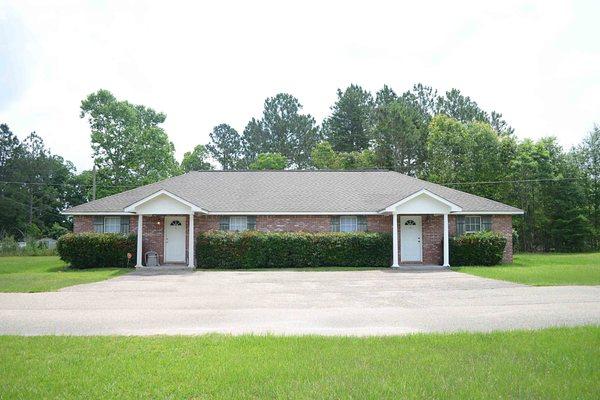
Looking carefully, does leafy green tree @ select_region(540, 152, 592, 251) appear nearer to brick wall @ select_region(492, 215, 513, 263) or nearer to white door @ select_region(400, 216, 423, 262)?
brick wall @ select_region(492, 215, 513, 263)

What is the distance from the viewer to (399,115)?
48219 mm

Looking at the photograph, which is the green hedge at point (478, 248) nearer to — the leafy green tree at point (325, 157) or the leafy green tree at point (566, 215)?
the leafy green tree at point (566, 215)

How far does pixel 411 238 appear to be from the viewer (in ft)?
86.6

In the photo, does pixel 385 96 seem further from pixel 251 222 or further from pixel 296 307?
pixel 296 307

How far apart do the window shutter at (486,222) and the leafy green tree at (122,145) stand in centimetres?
3125

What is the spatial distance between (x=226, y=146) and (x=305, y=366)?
6771 cm

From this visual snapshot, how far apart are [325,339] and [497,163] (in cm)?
3817

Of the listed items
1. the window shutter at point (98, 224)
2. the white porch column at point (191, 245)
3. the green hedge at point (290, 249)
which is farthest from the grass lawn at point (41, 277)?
the green hedge at point (290, 249)

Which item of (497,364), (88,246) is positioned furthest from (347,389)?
(88,246)

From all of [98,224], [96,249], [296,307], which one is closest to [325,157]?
[98,224]

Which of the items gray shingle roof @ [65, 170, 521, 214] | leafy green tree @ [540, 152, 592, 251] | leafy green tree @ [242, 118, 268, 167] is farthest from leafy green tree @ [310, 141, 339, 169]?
gray shingle roof @ [65, 170, 521, 214]

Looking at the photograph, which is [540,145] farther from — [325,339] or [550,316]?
[325,339]

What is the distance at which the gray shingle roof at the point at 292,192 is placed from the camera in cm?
2631

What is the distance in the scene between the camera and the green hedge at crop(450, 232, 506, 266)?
24875 millimetres
